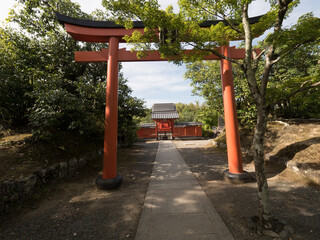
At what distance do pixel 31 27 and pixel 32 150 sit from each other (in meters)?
8.42

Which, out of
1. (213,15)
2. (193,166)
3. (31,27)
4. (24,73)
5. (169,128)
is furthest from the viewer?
(169,128)

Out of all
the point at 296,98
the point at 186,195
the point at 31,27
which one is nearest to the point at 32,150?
the point at 186,195

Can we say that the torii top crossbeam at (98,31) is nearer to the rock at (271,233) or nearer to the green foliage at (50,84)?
the green foliage at (50,84)

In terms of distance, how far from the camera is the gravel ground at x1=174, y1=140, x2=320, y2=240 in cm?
211

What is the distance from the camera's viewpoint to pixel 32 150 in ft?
13.2

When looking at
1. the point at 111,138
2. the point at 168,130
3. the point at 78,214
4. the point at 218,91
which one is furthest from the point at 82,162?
the point at 168,130

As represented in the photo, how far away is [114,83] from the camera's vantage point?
13.6 ft

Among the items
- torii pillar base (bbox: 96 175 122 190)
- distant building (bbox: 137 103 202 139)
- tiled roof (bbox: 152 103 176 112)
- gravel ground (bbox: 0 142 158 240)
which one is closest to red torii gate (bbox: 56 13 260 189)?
torii pillar base (bbox: 96 175 122 190)

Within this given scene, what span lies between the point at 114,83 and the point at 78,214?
136 inches

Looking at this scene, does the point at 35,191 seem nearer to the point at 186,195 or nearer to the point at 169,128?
the point at 186,195

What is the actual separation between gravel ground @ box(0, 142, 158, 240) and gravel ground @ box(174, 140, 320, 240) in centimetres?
180

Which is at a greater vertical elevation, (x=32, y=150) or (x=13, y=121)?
(x=13, y=121)

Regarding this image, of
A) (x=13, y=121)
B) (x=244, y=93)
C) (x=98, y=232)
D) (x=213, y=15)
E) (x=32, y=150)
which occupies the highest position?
(x=213, y=15)

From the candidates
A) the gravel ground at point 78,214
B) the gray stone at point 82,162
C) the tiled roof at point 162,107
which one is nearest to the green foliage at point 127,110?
the gray stone at point 82,162
